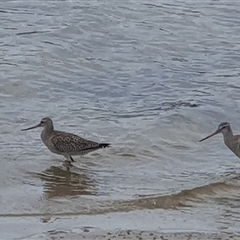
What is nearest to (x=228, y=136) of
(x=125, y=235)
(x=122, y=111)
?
(x=122, y=111)

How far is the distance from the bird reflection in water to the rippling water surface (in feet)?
0.04

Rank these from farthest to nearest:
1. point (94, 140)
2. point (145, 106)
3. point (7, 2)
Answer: point (7, 2)
point (145, 106)
point (94, 140)

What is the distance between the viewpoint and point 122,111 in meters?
11.2

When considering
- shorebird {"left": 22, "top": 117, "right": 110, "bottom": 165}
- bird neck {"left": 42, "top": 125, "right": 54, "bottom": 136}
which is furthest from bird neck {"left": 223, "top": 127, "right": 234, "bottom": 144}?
bird neck {"left": 42, "top": 125, "right": 54, "bottom": 136}

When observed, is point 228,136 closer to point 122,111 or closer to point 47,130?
point 47,130

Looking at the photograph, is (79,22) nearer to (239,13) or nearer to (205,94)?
(239,13)

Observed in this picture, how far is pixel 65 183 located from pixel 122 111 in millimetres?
2814

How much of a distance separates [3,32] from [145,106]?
4252mm

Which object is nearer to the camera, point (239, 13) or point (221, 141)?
point (221, 141)

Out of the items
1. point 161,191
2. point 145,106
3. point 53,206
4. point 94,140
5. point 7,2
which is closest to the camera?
point 53,206

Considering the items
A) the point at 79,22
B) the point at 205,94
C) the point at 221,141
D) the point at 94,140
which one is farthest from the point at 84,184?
the point at 79,22

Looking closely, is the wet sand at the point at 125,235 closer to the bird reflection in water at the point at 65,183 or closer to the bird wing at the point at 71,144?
the bird reflection in water at the point at 65,183

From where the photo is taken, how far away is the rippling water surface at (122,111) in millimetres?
7473

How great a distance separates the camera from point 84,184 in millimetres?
8461
